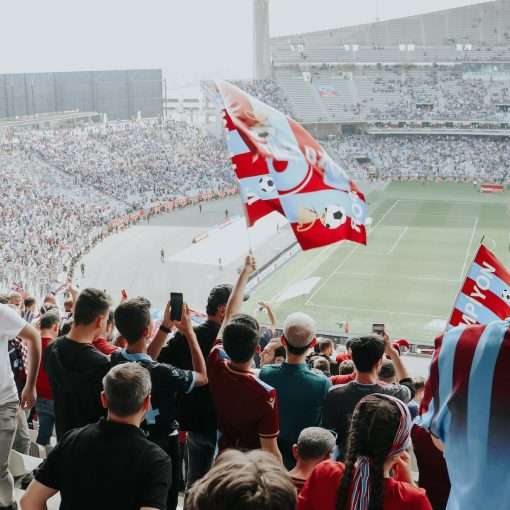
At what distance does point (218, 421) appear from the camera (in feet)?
13.4

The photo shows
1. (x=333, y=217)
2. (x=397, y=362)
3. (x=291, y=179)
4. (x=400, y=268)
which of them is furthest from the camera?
(x=400, y=268)

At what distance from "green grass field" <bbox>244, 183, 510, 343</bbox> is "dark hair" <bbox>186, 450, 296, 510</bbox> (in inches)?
893

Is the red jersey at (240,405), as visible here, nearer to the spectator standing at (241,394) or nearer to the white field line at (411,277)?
the spectator standing at (241,394)

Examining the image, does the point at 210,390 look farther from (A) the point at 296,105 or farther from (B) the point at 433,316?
(A) the point at 296,105

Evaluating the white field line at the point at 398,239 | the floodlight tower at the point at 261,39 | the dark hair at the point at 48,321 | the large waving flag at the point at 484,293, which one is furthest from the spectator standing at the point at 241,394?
the floodlight tower at the point at 261,39

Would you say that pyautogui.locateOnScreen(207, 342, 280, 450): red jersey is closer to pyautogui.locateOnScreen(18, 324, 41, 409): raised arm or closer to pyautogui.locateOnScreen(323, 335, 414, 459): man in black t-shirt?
pyautogui.locateOnScreen(323, 335, 414, 459): man in black t-shirt

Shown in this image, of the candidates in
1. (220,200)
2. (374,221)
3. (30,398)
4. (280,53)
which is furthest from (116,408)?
(280,53)

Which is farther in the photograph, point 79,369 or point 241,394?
point 79,369

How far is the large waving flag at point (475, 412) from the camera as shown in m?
2.03

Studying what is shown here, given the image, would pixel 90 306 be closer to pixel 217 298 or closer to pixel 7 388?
pixel 7 388

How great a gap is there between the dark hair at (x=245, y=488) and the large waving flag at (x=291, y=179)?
17.7ft

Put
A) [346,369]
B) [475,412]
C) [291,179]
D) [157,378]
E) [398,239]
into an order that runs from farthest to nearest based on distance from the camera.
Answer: [398,239], [291,179], [346,369], [157,378], [475,412]

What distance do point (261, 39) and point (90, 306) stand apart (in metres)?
72.5

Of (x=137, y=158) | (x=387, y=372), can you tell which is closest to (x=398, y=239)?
(x=137, y=158)
